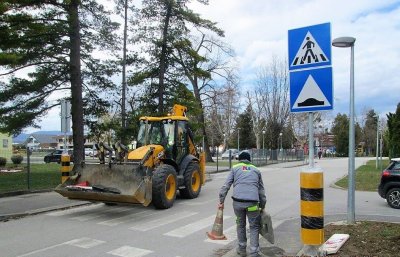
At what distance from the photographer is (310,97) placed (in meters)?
6.44

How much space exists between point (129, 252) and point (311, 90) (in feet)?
14.0

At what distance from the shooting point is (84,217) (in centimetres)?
1141

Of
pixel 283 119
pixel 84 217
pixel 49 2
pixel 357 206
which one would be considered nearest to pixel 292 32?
pixel 84 217

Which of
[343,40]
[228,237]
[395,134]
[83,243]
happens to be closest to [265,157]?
[395,134]

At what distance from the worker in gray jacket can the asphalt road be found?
3.01 feet

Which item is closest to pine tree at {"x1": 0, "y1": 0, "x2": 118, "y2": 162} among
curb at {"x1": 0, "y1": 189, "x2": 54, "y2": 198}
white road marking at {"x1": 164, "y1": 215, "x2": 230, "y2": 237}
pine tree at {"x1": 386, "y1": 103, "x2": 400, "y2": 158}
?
curb at {"x1": 0, "y1": 189, "x2": 54, "y2": 198}

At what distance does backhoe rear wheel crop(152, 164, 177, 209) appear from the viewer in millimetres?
12234

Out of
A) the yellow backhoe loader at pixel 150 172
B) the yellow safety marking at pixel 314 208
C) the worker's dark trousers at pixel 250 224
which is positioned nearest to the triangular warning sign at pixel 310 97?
the yellow safety marking at pixel 314 208

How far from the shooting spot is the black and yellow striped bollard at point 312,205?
621 centimetres

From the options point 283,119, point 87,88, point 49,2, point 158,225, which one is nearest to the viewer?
point 158,225

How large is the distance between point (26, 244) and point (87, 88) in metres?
15.3

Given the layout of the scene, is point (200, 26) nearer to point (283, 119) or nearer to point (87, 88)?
point (87, 88)

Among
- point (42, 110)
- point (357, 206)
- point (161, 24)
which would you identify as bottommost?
point (357, 206)

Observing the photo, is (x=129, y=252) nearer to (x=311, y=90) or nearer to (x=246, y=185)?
(x=246, y=185)
